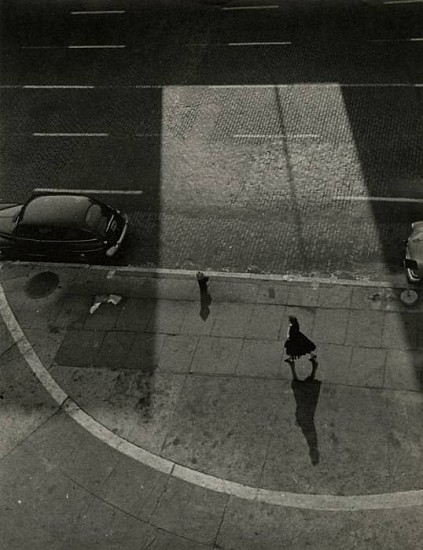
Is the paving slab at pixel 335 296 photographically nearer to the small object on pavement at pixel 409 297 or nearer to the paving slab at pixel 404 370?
the small object on pavement at pixel 409 297

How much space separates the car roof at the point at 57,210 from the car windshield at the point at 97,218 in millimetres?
116

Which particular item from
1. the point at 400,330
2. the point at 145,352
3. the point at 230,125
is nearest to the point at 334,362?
the point at 400,330

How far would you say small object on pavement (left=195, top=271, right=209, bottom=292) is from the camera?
16172 millimetres

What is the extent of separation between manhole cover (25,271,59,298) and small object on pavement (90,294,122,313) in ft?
4.67

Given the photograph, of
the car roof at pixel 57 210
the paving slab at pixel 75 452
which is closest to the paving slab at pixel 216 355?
the paving slab at pixel 75 452

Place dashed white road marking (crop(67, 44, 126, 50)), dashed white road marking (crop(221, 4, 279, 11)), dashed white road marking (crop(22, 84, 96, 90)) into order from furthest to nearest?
1. dashed white road marking (crop(221, 4, 279, 11))
2. dashed white road marking (crop(67, 44, 126, 50))
3. dashed white road marking (crop(22, 84, 96, 90))

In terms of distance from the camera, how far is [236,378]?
14648 millimetres

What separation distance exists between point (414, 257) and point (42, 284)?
A: 9.74 meters

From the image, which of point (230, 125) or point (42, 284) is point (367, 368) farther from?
point (230, 125)

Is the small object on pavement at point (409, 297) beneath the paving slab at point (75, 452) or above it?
above

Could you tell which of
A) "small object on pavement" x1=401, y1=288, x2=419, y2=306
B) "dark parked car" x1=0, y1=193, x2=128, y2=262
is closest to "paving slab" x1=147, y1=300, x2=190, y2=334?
A: "dark parked car" x1=0, y1=193, x2=128, y2=262

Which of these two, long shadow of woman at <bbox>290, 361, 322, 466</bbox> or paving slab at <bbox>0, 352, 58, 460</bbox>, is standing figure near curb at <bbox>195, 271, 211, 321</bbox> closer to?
long shadow of woman at <bbox>290, 361, 322, 466</bbox>

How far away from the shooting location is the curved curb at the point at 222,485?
12211mm

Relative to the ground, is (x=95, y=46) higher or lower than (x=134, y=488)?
higher
